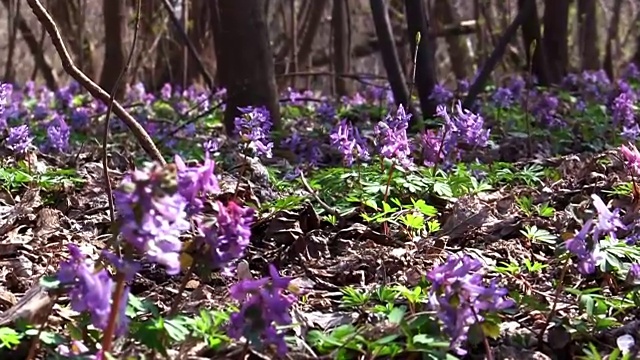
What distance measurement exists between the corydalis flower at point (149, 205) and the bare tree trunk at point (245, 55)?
4.34m

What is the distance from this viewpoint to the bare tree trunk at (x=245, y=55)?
19.5 ft

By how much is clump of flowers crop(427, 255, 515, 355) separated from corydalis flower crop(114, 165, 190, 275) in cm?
61

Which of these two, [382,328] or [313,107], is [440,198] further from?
[313,107]

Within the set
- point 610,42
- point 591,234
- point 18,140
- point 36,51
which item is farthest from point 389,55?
point 610,42

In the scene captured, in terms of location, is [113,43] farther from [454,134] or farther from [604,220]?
[604,220]

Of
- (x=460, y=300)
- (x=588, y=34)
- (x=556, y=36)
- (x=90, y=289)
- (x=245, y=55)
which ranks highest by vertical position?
(x=245, y=55)

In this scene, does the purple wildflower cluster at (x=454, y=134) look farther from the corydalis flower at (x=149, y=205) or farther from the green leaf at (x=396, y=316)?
the corydalis flower at (x=149, y=205)

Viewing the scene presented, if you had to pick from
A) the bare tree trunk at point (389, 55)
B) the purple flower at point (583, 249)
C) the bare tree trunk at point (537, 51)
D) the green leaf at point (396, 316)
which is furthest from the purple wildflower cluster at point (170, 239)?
the bare tree trunk at point (537, 51)

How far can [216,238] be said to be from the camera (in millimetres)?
1857

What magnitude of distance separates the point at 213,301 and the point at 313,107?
7785mm

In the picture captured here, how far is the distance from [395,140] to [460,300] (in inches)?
59.8

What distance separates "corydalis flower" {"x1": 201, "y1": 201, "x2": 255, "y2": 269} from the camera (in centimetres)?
184

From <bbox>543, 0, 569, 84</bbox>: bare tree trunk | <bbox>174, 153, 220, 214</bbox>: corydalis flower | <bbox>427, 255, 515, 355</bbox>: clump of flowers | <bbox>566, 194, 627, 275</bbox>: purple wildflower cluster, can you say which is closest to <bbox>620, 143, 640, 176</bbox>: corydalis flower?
<bbox>566, 194, 627, 275</bbox>: purple wildflower cluster

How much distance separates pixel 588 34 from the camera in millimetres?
13609
